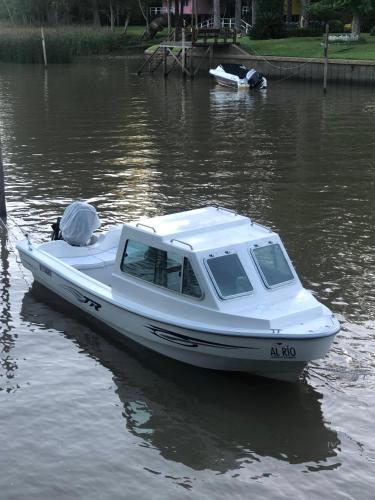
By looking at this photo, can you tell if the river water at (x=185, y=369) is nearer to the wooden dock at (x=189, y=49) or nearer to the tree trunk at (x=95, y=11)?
the wooden dock at (x=189, y=49)

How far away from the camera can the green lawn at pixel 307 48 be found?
51.4m

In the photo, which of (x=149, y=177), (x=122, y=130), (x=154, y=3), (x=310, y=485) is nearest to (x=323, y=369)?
(x=310, y=485)

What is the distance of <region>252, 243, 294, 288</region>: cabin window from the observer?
11406mm

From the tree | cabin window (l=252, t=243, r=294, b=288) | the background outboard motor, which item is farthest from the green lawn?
cabin window (l=252, t=243, r=294, b=288)

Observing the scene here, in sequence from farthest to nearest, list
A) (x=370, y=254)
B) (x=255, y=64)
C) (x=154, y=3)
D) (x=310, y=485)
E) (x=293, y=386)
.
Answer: (x=154, y=3), (x=255, y=64), (x=370, y=254), (x=293, y=386), (x=310, y=485)

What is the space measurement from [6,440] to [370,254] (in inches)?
388

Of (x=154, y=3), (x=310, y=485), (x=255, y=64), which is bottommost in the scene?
(x=310, y=485)

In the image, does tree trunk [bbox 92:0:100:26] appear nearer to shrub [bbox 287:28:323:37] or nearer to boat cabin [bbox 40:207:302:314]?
shrub [bbox 287:28:323:37]

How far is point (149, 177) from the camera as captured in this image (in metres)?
24.5

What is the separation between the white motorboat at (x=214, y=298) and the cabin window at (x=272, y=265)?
0.02 m

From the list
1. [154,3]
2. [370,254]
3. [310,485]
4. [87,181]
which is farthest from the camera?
[154,3]

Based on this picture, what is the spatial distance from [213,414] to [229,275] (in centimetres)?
211

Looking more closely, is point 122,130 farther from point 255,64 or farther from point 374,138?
point 255,64

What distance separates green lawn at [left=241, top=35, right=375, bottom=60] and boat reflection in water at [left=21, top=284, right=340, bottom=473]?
1651 inches
